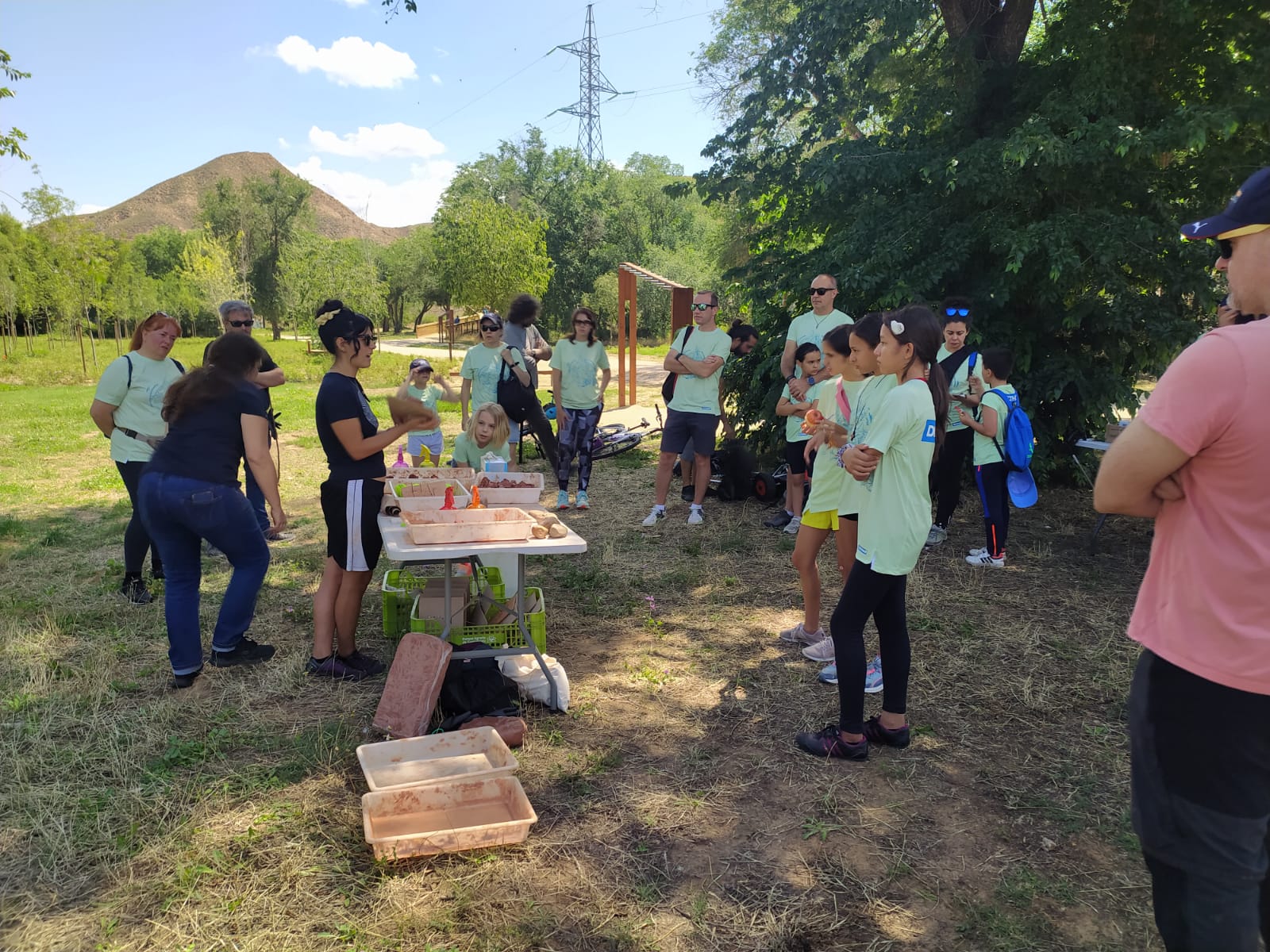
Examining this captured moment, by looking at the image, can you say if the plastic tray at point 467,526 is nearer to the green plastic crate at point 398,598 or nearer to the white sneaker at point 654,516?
the green plastic crate at point 398,598

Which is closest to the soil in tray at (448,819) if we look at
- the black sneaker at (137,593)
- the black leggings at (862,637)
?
the black leggings at (862,637)

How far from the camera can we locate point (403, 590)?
15.7ft

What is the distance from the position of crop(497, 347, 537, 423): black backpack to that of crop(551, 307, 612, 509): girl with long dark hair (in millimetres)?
286

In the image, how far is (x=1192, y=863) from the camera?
163cm

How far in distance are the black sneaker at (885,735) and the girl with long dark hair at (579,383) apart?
4285mm

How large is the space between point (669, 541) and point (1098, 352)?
4.80 meters

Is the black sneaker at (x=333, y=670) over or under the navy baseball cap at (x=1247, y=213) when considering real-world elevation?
under

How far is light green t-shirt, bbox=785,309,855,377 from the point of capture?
6430 mm

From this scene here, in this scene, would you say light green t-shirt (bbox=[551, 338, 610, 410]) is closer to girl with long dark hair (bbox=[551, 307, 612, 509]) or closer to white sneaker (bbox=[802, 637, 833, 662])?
girl with long dark hair (bbox=[551, 307, 612, 509])

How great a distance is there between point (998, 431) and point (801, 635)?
8.04 feet

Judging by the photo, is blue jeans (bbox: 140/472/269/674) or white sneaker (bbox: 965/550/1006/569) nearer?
blue jeans (bbox: 140/472/269/674)

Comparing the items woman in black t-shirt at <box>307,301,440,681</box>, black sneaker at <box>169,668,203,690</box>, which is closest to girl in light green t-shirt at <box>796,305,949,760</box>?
woman in black t-shirt at <box>307,301,440,681</box>

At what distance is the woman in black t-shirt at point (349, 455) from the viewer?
391 cm

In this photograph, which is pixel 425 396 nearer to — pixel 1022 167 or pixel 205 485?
pixel 205 485
